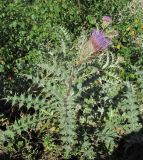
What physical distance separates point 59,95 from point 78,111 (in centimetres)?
42

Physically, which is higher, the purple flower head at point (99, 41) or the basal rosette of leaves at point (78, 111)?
the purple flower head at point (99, 41)

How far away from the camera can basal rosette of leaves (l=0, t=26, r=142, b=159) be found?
3518 mm

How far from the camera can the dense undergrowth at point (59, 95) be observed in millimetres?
3558

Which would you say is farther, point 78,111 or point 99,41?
point 78,111

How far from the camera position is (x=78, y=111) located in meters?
3.90

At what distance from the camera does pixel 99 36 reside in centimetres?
353

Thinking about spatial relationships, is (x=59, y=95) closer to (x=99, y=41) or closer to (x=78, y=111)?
(x=78, y=111)

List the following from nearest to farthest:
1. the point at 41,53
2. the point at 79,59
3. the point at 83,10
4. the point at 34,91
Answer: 1. the point at 79,59
2. the point at 34,91
3. the point at 41,53
4. the point at 83,10

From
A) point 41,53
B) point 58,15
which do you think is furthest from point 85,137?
point 58,15

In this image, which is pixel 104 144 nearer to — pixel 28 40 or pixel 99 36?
pixel 99 36

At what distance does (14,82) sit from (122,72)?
4.07 ft

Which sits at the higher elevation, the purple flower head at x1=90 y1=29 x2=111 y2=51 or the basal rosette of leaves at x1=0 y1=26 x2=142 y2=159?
the purple flower head at x1=90 y1=29 x2=111 y2=51

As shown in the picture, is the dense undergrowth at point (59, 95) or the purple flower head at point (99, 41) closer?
the purple flower head at point (99, 41)

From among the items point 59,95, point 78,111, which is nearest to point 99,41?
point 59,95
